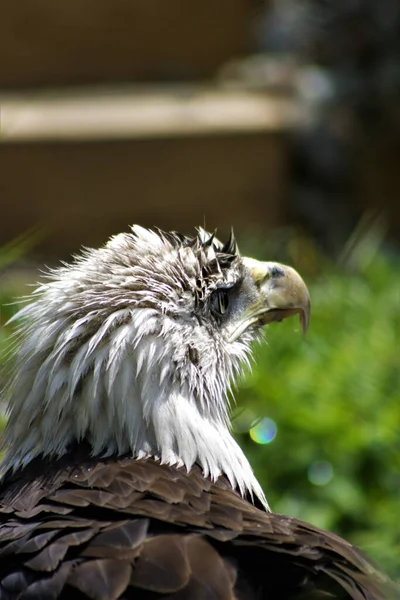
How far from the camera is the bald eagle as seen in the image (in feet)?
8.91

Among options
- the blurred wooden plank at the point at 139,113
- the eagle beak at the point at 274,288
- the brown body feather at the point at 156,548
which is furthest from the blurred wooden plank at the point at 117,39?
the brown body feather at the point at 156,548

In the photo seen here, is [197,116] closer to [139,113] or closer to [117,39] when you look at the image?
[139,113]

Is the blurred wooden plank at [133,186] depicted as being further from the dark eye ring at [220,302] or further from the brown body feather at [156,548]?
the brown body feather at [156,548]

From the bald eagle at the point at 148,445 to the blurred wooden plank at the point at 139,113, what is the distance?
4.98m

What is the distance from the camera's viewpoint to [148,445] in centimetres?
321

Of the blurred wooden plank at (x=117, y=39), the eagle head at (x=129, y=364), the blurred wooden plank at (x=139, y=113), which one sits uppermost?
the blurred wooden plank at (x=117, y=39)

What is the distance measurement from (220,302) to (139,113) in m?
5.59

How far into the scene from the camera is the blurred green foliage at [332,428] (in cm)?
479

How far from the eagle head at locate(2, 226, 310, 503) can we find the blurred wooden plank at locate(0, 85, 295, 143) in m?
5.01

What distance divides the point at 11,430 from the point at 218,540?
838 millimetres

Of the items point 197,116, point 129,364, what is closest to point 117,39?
point 197,116

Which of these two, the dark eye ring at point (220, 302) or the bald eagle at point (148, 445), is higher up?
the dark eye ring at point (220, 302)

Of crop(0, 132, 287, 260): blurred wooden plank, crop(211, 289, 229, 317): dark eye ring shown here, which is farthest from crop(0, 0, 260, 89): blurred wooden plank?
crop(211, 289, 229, 317): dark eye ring

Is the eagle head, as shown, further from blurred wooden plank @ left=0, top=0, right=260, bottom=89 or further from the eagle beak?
blurred wooden plank @ left=0, top=0, right=260, bottom=89
